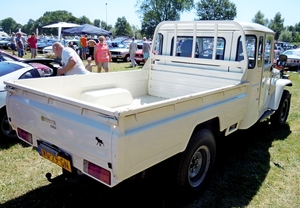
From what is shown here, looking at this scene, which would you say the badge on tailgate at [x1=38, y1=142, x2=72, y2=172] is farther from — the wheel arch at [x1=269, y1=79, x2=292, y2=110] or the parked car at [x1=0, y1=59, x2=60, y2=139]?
the wheel arch at [x1=269, y1=79, x2=292, y2=110]

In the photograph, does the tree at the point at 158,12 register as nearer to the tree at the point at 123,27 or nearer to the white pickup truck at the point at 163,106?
the tree at the point at 123,27

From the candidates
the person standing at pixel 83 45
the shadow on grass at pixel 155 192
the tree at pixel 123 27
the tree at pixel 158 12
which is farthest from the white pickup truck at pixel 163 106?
the tree at pixel 123 27

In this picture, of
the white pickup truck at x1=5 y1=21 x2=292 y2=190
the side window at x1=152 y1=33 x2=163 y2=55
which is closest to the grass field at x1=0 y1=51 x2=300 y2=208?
the white pickup truck at x1=5 y1=21 x2=292 y2=190

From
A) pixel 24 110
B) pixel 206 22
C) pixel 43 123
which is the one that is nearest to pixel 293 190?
pixel 206 22

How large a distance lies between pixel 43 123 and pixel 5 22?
171374 mm

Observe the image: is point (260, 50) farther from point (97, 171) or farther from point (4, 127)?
point (4, 127)

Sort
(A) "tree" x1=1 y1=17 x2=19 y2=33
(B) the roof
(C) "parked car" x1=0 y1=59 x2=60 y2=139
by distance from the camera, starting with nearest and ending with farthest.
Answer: (B) the roof → (C) "parked car" x1=0 y1=59 x2=60 y2=139 → (A) "tree" x1=1 y1=17 x2=19 y2=33

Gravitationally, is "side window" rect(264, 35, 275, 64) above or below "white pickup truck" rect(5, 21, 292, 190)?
above

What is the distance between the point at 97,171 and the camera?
2301 mm

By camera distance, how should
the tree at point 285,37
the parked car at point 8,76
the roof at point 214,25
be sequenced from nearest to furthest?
the roof at point 214,25, the parked car at point 8,76, the tree at point 285,37

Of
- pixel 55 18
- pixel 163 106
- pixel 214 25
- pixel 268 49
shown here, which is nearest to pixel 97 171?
pixel 163 106

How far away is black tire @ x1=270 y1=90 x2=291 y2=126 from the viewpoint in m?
5.70

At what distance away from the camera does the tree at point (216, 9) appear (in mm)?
65438

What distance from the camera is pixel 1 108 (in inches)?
174
